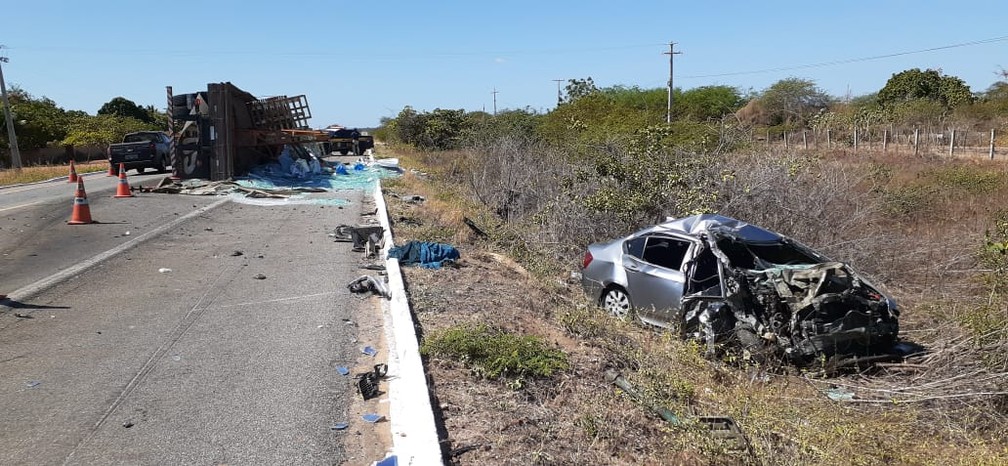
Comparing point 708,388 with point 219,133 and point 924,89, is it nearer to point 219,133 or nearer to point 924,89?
point 219,133

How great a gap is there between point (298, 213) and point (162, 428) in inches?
504

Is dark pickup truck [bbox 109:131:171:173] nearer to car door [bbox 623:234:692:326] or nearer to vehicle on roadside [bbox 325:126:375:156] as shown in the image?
vehicle on roadside [bbox 325:126:375:156]

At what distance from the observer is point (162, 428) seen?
4523 millimetres

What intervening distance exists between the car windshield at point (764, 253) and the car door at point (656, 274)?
456 mm

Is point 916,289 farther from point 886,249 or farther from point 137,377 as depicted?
point 137,377

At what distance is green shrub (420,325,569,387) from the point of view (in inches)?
219

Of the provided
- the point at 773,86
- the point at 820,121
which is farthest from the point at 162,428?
the point at 773,86

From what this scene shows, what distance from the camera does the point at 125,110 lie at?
6812 centimetres

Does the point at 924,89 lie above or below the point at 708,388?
above

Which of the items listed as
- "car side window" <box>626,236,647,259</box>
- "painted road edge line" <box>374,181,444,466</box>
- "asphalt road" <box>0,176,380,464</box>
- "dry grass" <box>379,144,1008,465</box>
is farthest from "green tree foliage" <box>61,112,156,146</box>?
"painted road edge line" <box>374,181,444,466</box>

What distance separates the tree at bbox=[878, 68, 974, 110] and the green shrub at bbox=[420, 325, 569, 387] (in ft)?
166

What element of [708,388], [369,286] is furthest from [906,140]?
[708,388]

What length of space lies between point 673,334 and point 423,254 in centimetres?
406

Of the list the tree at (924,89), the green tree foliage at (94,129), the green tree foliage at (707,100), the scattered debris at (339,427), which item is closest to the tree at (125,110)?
the green tree foliage at (94,129)
